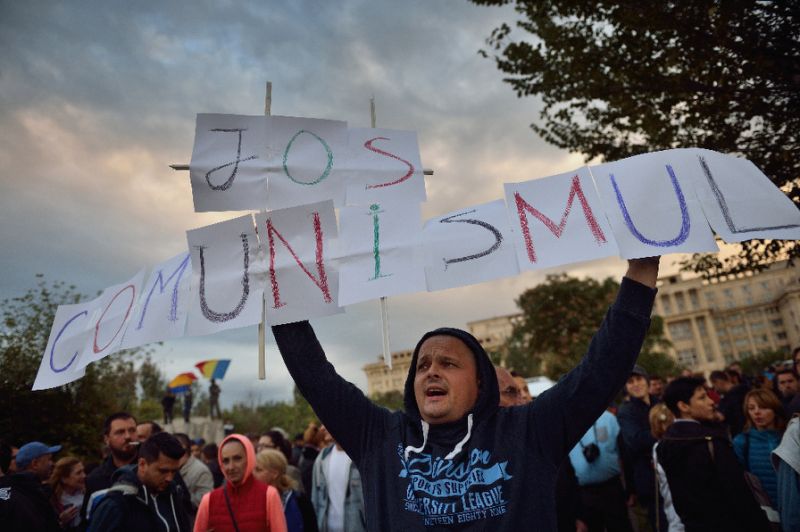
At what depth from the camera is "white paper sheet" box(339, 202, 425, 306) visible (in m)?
2.22

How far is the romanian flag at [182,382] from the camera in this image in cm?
2644

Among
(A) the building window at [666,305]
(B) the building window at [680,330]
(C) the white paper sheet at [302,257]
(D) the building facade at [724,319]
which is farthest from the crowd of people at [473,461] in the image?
(A) the building window at [666,305]

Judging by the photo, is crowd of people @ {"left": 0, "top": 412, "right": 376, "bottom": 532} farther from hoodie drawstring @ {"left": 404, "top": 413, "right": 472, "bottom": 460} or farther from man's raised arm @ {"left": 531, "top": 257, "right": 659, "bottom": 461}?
man's raised arm @ {"left": 531, "top": 257, "right": 659, "bottom": 461}

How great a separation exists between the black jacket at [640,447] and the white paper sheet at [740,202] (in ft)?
11.9

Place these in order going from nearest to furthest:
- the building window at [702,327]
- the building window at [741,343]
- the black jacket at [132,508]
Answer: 1. the black jacket at [132,508]
2. the building window at [702,327]
3. the building window at [741,343]

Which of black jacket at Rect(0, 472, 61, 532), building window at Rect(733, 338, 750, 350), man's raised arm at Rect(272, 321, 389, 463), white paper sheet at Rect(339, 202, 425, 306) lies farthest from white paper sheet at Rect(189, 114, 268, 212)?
building window at Rect(733, 338, 750, 350)

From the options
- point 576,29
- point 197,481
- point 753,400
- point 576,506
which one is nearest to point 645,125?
point 576,29

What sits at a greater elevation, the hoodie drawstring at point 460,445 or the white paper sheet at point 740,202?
the white paper sheet at point 740,202

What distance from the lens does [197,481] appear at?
17.8 feet

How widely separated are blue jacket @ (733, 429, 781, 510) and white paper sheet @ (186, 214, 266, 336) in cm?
422

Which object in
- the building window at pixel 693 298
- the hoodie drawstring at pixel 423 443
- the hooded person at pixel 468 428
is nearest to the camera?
the hooded person at pixel 468 428

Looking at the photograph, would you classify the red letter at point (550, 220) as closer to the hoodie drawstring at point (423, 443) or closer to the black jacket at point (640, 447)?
the hoodie drawstring at point (423, 443)

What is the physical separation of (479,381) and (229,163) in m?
1.65

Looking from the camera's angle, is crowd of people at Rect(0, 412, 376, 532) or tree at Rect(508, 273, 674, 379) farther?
tree at Rect(508, 273, 674, 379)
